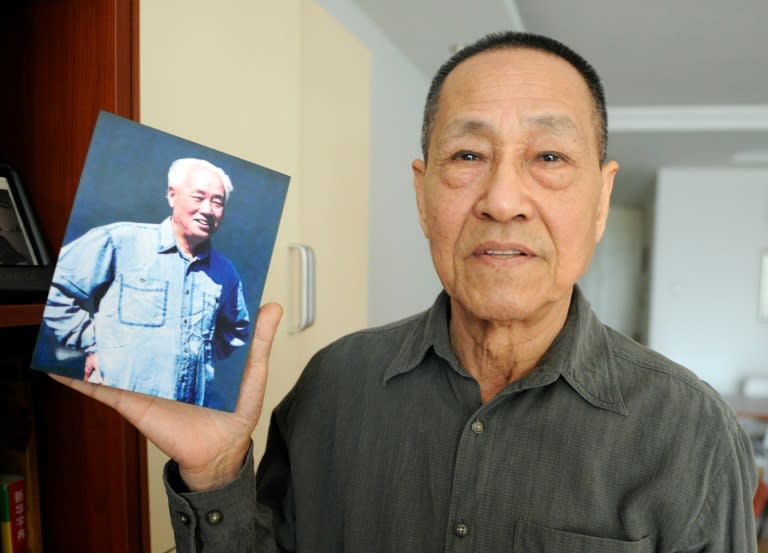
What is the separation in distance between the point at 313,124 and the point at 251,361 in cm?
124

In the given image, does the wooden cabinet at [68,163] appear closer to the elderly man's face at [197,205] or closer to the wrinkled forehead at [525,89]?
the elderly man's face at [197,205]

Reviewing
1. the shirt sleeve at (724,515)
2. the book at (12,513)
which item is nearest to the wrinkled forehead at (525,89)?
the shirt sleeve at (724,515)

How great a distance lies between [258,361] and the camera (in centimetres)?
85

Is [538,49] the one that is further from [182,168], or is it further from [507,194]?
[182,168]

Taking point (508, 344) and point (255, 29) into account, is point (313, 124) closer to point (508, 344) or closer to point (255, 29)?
point (255, 29)

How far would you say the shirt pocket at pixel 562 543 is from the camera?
0.86m

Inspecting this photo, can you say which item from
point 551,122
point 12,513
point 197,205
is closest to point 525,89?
point 551,122

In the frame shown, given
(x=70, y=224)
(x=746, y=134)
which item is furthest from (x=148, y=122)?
(x=746, y=134)

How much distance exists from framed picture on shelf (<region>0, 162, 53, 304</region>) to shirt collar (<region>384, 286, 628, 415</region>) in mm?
Result: 550

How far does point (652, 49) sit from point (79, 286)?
3.65 meters

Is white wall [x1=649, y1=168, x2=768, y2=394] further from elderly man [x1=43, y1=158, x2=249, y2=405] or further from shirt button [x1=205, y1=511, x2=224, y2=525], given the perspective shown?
elderly man [x1=43, y1=158, x2=249, y2=405]

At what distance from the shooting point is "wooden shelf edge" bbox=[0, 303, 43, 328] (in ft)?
2.39

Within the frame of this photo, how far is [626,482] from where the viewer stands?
90cm

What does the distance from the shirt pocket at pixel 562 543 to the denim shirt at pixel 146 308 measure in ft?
1.64
